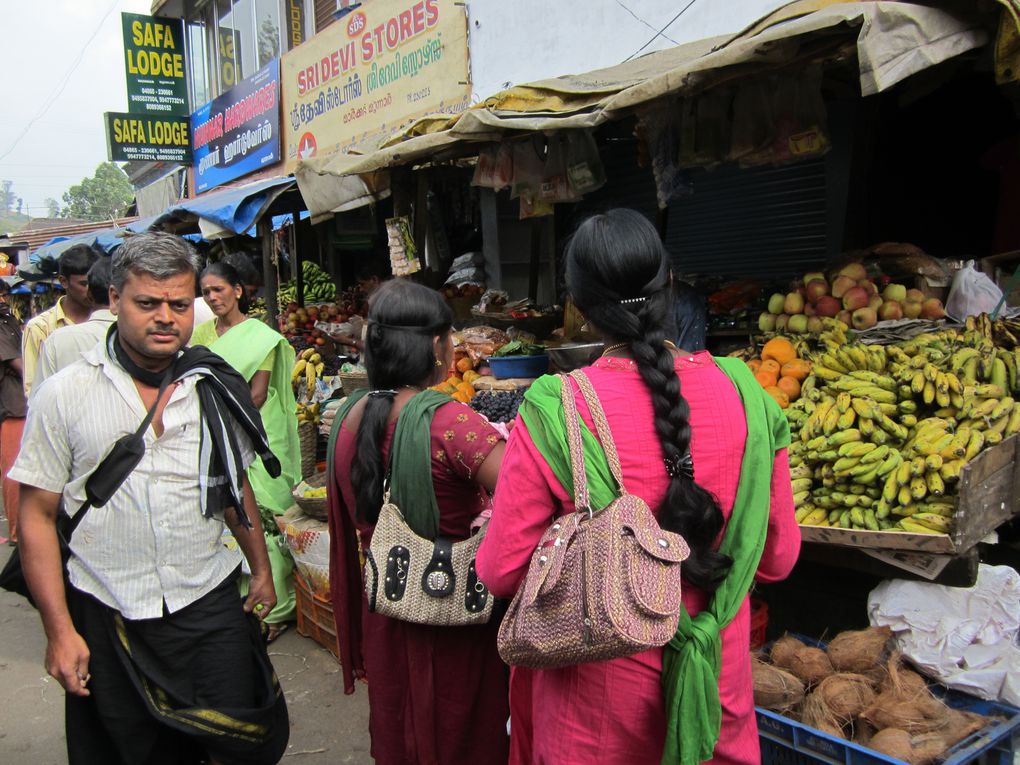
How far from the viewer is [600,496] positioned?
1552 millimetres

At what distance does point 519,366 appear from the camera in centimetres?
530

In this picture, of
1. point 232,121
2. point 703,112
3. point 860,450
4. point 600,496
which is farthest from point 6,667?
point 232,121

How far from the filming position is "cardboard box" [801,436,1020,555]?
9.50 ft

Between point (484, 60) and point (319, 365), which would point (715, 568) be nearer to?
point (319, 365)

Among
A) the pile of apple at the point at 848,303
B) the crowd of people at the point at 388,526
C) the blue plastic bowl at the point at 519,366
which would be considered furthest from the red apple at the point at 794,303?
the crowd of people at the point at 388,526

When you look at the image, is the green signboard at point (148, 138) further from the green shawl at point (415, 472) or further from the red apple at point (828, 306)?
the green shawl at point (415, 472)

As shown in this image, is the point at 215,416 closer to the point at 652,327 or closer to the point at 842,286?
the point at 652,327

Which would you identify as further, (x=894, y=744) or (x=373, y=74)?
(x=373, y=74)

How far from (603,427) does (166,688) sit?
1.75 metres

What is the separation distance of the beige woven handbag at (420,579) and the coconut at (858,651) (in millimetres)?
1659

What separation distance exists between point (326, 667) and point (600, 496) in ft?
11.3

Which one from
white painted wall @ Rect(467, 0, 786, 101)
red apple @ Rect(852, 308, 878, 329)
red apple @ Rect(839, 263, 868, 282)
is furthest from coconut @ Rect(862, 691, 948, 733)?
white painted wall @ Rect(467, 0, 786, 101)

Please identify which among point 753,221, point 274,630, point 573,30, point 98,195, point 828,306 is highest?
point 98,195

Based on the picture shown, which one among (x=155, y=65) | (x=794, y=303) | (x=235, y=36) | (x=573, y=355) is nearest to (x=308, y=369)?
(x=573, y=355)
